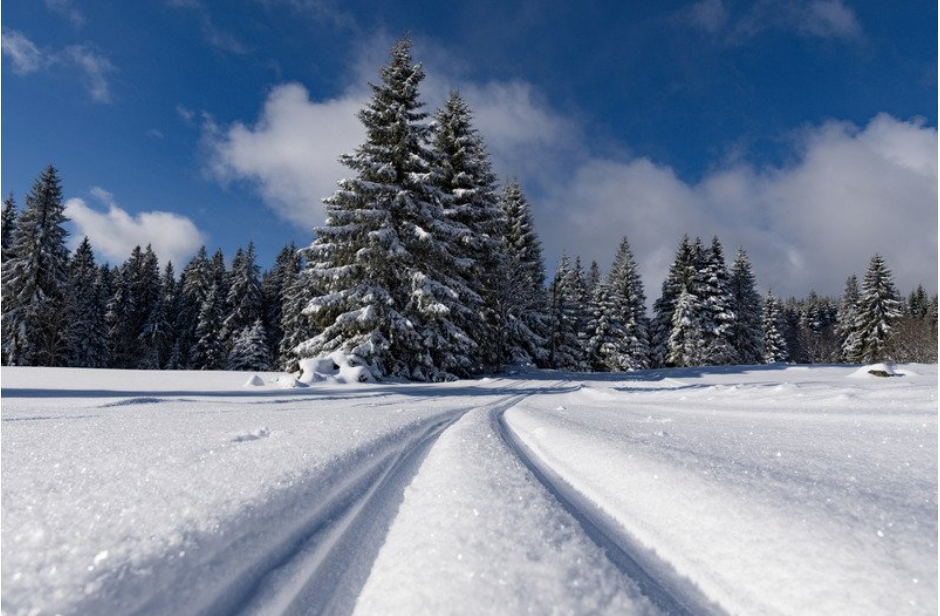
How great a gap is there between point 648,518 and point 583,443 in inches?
33.8

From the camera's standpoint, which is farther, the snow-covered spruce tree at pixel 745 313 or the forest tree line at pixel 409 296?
the snow-covered spruce tree at pixel 745 313

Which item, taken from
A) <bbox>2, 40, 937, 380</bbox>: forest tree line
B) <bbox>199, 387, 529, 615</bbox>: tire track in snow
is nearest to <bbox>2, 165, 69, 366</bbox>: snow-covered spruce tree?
<bbox>2, 40, 937, 380</bbox>: forest tree line

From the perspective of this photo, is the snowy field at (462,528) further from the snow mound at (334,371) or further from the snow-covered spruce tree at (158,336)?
the snow-covered spruce tree at (158,336)

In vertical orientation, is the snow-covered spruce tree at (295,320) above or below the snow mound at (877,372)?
above

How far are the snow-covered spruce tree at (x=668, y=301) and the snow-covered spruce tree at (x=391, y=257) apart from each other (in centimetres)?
2219

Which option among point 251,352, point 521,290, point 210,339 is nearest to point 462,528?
point 521,290

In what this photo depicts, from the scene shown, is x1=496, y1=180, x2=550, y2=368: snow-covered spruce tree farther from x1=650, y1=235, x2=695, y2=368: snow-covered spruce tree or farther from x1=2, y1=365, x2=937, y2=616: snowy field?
x1=2, y1=365, x2=937, y2=616: snowy field

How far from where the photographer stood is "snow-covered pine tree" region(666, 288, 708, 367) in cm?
2869

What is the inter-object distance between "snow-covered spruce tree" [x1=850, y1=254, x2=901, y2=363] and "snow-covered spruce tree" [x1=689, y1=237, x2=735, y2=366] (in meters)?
13.5

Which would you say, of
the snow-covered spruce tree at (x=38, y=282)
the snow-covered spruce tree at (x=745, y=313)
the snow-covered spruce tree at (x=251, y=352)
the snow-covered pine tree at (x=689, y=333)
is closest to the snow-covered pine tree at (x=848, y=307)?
the snow-covered spruce tree at (x=745, y=313)

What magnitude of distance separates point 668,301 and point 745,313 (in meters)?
5.31

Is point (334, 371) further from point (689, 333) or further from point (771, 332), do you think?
point (771, 332)

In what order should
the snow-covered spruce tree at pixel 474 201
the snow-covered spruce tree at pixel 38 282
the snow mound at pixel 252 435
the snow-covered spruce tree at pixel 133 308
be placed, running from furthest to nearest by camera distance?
the snow-covered spruce tree at pixel 133 308
the snow-covered spruce tree at pixel 38 282
the snow-covered spruce tree at pixel 474 201
the snow mound at pixel 252 435

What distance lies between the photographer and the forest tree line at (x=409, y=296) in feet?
42.2
